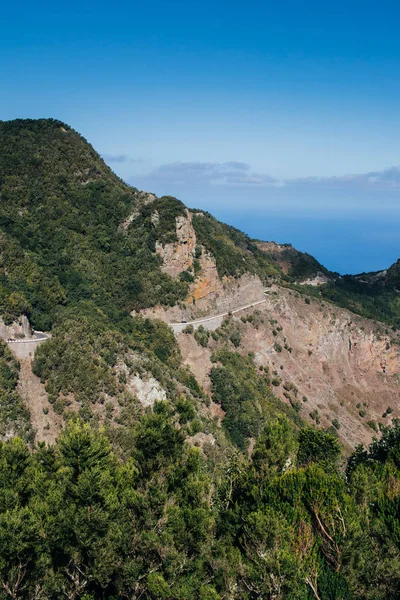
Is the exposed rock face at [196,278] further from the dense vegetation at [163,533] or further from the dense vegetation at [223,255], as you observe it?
the dense vegetation at [163,533]

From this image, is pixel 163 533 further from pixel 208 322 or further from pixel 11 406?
pixel 208 322

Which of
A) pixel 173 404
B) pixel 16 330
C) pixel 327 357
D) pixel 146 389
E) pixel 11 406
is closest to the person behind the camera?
pixel 11 406

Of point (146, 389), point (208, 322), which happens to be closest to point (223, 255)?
point (208, 322)

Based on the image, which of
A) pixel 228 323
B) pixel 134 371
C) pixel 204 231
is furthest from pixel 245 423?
pixel 204 231

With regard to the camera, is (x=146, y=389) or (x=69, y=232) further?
(x=69, y=232)

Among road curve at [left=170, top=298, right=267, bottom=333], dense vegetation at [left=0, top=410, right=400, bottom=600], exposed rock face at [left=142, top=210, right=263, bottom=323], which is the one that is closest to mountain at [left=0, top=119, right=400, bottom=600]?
dense vegetation at [left=0, top=410, right=400, bottom=600]

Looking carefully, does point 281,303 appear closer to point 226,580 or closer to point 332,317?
point 332,317

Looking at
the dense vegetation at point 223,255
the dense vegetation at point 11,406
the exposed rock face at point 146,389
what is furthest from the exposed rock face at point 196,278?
the dense vegetation at point 11,406

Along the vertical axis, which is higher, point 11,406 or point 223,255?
point 223,255

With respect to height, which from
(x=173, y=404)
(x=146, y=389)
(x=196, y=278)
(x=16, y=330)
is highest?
(x=196, y=278)
